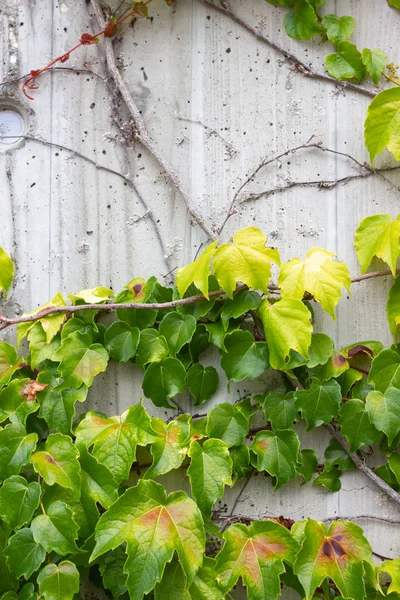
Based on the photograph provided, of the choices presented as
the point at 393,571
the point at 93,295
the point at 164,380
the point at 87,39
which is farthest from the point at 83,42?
the point at 393,571

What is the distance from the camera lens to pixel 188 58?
1551 millimetres

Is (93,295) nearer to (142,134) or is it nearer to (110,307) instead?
(110,307)

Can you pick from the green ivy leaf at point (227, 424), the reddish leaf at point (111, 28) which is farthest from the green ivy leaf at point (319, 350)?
the reddish leaf at point (111, 28)

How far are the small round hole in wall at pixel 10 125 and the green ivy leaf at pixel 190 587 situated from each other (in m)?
1.14

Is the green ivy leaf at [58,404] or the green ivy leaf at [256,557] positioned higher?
the green ivy leaf at [58,404]

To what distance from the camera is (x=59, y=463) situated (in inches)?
50.3

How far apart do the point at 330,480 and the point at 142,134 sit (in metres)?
1.01

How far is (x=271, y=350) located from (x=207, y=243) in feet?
1.16

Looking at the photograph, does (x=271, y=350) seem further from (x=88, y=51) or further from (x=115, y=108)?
(x=88, y=51)

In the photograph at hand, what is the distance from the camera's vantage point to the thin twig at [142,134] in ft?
4.97

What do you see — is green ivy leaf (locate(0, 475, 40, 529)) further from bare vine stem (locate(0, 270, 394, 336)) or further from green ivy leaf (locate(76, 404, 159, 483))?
bare vine stem (locate(0, 270, 394, 336))

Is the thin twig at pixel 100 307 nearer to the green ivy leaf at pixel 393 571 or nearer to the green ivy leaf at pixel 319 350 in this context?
the green ivy leaf at pixel 319 350

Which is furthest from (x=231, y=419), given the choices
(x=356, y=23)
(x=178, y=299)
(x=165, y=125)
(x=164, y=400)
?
(x=356, y=23)

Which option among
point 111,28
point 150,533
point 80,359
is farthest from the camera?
point 111,28
